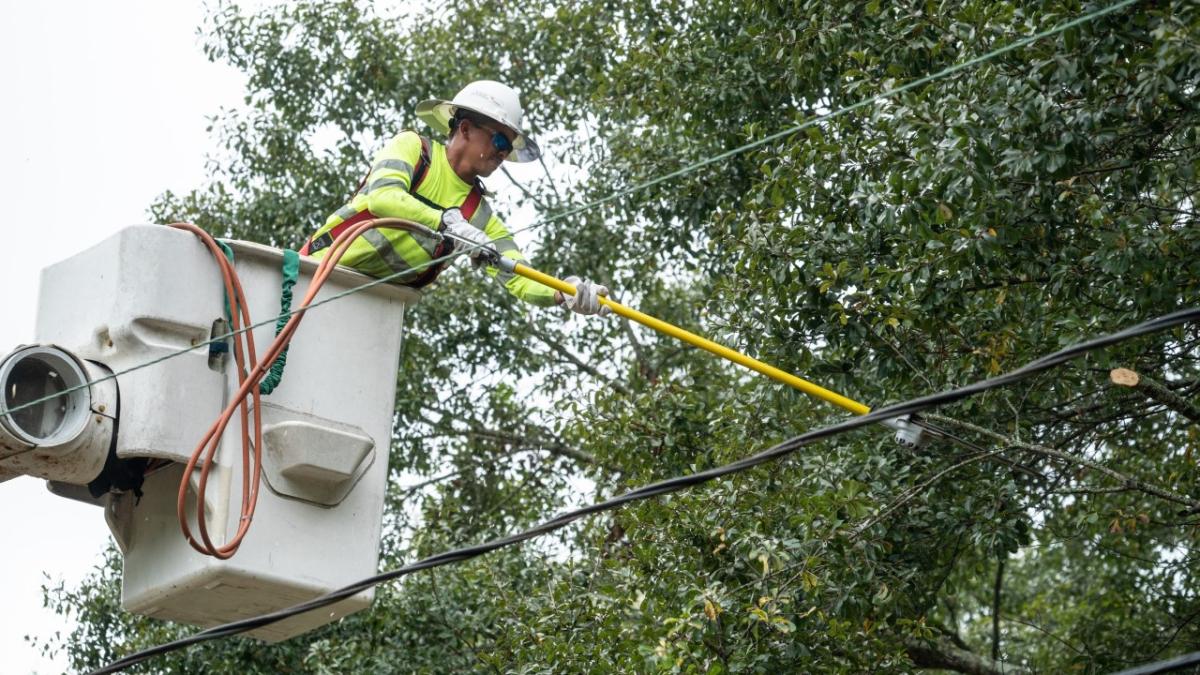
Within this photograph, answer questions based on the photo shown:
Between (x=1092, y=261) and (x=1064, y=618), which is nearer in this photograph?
(x=1092, y=261)

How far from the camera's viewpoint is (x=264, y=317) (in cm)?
640

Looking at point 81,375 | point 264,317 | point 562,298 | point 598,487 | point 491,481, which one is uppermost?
point 491,481

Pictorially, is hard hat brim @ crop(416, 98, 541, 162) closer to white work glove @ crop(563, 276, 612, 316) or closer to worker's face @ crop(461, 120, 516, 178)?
worker's face @ crop(461, 120, 516, 178)

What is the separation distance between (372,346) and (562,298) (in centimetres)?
91

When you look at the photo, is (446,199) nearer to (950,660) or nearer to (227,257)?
(227,257)

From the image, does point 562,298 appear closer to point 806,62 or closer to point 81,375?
point 81,375

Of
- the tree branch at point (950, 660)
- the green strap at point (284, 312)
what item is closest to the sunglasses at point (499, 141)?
the green strap at point (284, 312)

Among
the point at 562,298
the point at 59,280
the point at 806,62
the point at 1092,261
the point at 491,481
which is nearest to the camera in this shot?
the point at 59,280

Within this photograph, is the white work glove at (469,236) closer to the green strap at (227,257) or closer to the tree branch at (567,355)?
the green strap at (227,257)

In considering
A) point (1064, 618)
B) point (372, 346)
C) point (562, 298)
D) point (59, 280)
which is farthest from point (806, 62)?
point (1064, 618)

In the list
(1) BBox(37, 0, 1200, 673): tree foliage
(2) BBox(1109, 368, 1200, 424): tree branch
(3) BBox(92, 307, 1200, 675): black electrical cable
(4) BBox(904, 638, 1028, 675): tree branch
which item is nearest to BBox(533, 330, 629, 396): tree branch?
(1) BBox(37, 0, 1200, 673): tree foliage

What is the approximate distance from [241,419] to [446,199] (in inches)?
56.5

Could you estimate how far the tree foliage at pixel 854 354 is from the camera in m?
7.74

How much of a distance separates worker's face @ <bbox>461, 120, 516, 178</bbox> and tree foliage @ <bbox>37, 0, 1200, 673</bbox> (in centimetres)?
139
